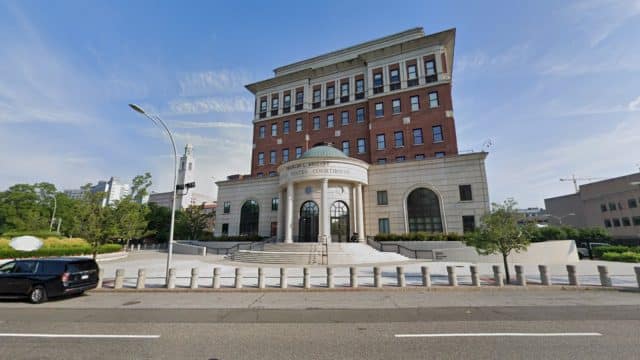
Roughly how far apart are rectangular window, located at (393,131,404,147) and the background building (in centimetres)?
4717

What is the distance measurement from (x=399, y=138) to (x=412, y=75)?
27.4 ft

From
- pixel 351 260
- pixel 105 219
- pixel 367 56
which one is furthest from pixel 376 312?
pixel 367 56

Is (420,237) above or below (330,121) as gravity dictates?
below

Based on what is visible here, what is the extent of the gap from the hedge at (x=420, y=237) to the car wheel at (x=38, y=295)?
23478 millimetres

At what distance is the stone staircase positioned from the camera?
2128 centimetres

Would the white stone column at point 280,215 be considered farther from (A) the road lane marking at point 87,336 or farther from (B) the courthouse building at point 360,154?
(A) the road lane marking at point 87,336

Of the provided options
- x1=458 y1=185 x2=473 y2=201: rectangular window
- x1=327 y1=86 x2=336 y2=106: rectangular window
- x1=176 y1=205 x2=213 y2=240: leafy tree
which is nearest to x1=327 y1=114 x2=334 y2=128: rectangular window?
x1=327 y1=86 x2=336 y2=106: rectangular window

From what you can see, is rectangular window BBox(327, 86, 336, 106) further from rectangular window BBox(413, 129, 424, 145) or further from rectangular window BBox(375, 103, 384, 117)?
rectangular window BBox(413, 129, 424, 145)

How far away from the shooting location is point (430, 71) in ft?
110

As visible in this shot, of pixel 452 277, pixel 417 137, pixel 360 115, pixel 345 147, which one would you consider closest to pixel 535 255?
pixel 452 277

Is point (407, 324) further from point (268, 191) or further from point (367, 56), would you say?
point (367, 56)

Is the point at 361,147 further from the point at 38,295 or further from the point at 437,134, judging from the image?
the point at 38,295

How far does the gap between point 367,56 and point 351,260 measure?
1099 inches

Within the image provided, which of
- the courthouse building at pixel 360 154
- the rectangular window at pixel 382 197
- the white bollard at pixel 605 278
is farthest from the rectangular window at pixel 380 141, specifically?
the white bollard at pixel 605 278
